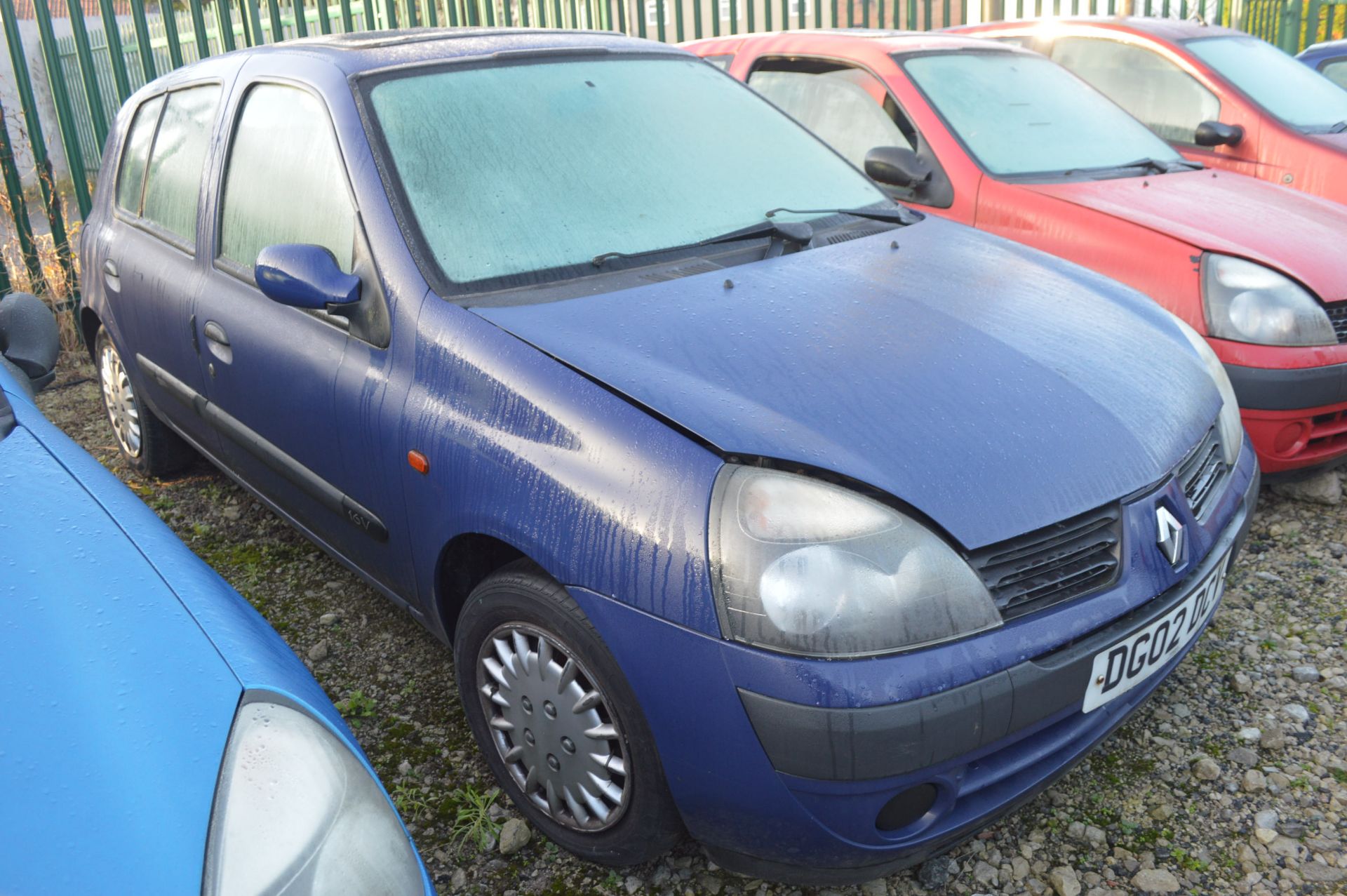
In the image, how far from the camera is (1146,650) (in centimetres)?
181

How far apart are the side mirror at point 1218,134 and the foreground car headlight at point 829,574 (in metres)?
4.41

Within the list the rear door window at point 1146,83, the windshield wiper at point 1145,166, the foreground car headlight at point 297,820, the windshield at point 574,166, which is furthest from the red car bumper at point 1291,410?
the foreground car headlight at point 297,820

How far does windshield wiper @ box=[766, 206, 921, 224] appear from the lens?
2.74 m

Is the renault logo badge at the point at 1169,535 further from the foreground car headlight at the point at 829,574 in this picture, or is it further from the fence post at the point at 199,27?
the fence post at the point at 199,27

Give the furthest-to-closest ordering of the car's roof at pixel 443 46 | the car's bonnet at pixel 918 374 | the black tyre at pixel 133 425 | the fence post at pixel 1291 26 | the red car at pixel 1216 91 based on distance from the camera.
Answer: the fence post at pixel 1291 26, the red car at pixel 1216 91, the black tyre at pixel 133 425, the car's roof at pixel 443 46, the car's bonnet at pixel 918 374

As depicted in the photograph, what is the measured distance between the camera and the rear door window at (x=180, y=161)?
307cm

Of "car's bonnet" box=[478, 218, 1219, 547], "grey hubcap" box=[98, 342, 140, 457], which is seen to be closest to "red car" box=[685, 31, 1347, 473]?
"car's bonnet" box=[478, 218, 1219, 547]

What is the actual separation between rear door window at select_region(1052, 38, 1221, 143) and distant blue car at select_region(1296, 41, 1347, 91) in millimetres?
3178

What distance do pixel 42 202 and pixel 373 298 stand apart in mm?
4807

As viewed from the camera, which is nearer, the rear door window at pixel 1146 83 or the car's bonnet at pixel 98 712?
the car's bonnet at pixel 98 712

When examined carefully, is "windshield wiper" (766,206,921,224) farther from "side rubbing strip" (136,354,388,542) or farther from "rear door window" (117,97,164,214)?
"rear door window" (117,97,164,214)

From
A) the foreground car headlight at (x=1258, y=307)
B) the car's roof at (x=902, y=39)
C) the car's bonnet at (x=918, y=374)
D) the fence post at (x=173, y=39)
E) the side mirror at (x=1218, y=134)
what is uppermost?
the fence post at (x=173, y=39)

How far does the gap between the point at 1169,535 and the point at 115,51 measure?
622 cm

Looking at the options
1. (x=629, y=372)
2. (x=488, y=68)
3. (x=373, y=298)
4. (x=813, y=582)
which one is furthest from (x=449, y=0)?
(x=813, y=582)
